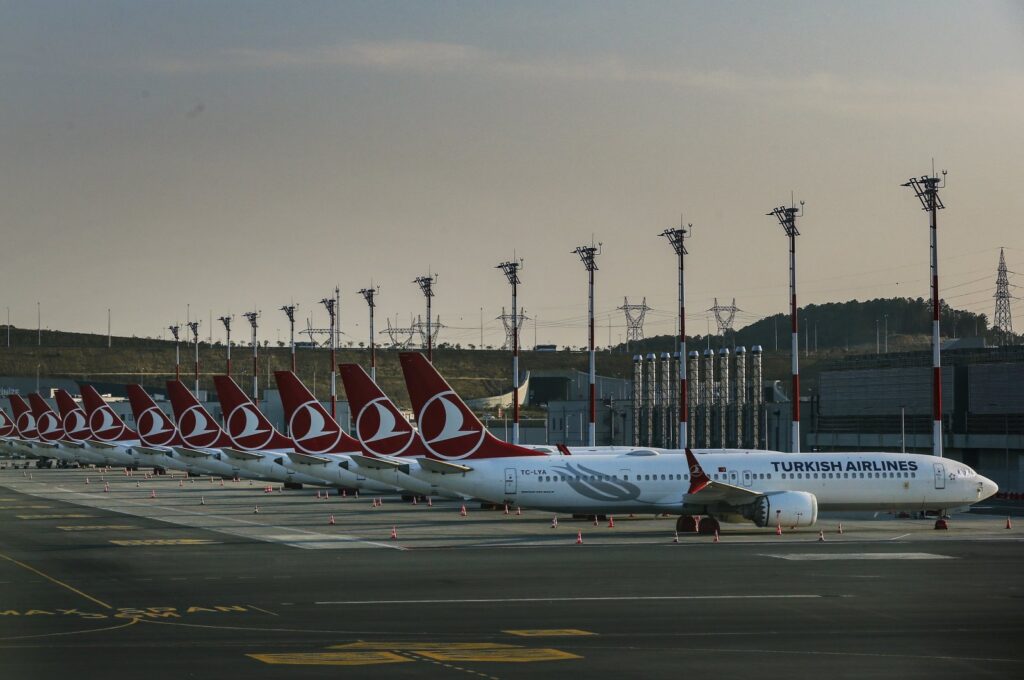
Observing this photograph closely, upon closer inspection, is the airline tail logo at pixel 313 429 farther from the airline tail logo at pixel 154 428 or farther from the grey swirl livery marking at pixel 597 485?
the airline tail logo at pixel 154 428

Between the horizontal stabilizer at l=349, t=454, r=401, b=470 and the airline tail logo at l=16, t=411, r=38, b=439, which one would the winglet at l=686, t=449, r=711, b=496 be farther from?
the airline tail logo at l=16, t=411, r=38, b=439

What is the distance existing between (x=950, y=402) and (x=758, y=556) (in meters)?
52.3

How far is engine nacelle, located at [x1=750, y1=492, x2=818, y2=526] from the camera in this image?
52.3 meters

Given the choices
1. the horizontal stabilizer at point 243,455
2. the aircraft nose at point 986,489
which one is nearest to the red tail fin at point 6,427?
the horizontal stabilizer at point 243,455

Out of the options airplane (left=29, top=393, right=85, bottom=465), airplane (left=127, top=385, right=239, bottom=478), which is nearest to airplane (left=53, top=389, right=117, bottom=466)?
airplane (left=29, top=393, right=85, bottom=465)

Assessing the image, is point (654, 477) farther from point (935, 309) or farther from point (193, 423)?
point (193, 423)

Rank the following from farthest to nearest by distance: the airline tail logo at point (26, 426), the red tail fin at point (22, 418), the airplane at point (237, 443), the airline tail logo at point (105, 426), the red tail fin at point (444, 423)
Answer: the red tail fin at point (22, 418), the airline tail logo at point (26, 426), the airline tail logo at point (105, 426), the airplane at point (237, 443), the red tail fin at point (444, 423)

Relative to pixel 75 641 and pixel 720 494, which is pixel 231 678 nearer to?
pixel 75 641

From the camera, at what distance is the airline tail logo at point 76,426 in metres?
132

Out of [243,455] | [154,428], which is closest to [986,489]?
[243,455]

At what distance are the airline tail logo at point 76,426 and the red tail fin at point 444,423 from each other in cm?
8257

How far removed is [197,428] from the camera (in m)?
102

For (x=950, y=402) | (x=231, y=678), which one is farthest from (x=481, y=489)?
(x=950, y=402)

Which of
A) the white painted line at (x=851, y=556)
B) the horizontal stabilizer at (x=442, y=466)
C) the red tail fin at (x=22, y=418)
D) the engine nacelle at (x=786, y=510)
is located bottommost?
the white painted line at (x=851, y=556)
